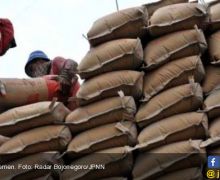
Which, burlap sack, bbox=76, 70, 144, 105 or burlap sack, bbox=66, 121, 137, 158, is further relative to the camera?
burlap sack, bbox=76, 70, 144, 105

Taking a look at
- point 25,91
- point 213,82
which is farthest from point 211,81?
point 25,91

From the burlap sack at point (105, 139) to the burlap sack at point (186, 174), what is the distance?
1.02 feet

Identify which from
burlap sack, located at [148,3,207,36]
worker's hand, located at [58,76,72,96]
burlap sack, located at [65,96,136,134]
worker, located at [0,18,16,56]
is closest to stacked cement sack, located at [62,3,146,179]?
burlap sack, located at [65,96,136,134]

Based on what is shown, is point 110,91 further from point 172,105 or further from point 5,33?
point 5,33

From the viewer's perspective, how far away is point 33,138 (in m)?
3.30

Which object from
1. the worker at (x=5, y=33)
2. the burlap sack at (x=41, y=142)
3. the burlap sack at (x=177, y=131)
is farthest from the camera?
the worker at (x=5, y=33)

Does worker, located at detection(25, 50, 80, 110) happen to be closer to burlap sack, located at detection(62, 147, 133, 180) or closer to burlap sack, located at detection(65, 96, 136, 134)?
burlap sack, located at detection(65, 96, 136, 134)

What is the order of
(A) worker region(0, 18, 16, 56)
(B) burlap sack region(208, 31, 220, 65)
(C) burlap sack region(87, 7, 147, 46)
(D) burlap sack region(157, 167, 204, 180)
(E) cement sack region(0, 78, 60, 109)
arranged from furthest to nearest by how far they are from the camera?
(A) worker region(0, 18, 16, 56) → (E) cement sack region(0, 78, 60, 109) → (C) burlap sack region(87, 7, 147, 46) → (B) burlap sack region(208, 31, 220, 65) → (D) burlap sack region(157, 167, 204, 180)

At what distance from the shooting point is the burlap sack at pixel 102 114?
3.24m

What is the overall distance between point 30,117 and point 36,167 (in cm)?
33

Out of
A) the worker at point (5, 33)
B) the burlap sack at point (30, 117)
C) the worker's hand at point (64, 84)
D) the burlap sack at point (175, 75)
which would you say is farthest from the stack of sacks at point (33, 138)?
the worker at point (5, 33)

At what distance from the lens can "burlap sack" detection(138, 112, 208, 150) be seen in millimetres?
3051

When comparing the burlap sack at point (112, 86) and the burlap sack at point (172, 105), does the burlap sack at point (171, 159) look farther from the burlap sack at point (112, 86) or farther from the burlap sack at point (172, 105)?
the burlap sack at point (112, 86)

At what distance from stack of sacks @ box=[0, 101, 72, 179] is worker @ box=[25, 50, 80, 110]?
0.45m
